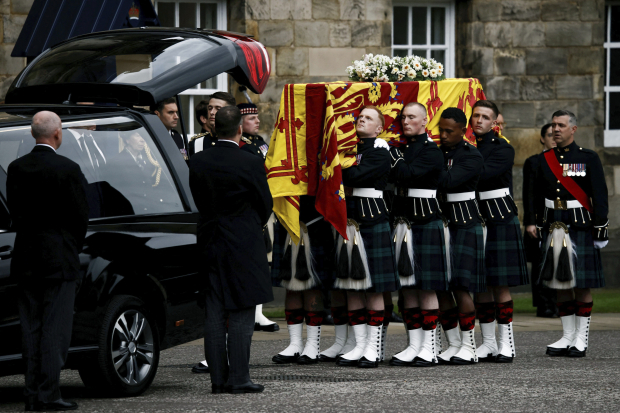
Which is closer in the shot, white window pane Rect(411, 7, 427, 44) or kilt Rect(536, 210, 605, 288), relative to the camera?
kilt Rect(536, 210, 605, 288)

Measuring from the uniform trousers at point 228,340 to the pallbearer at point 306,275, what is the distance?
1535mm

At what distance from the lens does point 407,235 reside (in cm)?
830

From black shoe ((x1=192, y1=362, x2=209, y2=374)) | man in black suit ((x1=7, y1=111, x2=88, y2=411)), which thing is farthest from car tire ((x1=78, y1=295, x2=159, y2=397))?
black shoe ((x1=192, y1=362, x2=209, y2=374))

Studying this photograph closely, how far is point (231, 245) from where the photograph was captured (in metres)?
6.73

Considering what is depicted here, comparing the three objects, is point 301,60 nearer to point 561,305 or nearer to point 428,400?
point 561,305

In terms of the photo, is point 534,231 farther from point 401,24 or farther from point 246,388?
point 401,24

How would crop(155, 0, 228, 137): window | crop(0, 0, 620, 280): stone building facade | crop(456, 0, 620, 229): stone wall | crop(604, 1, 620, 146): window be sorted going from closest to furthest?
1. crop(0, 0, 620, 280): stone building facade
2. crop(155, 0, 228, 137): window
3. crop(456, 0, 620, 229): stone wall
4. crop(604, 1, 620, 146): window

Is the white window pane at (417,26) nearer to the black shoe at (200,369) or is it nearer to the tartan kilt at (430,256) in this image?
the tartan kilt at (430,256)

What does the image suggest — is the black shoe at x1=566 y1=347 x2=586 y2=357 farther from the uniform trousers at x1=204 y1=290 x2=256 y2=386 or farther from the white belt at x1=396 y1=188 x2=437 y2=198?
the uniform trousers at x1=204 y1=290 x2=256 y2=386

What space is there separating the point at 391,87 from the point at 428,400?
9.87 ft

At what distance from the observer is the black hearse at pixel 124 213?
21.2 ft

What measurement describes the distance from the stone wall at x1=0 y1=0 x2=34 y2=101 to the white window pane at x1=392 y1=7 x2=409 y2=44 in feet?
15.8

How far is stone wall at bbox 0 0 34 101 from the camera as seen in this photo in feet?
43.5

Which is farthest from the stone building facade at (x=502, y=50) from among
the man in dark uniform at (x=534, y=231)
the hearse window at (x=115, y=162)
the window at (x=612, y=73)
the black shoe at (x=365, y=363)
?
the hearse window at (x=115, y=162)
